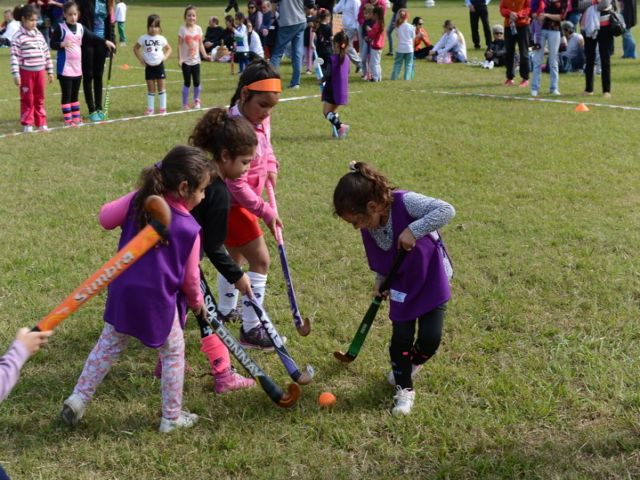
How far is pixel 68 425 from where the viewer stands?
3.39 metres

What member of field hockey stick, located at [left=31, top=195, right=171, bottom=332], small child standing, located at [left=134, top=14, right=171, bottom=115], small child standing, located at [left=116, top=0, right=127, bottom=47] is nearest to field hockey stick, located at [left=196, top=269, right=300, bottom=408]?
field hockey stick, located at [left=31, top=195, right=171, bottom=332]

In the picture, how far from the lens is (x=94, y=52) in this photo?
10641 millimetres

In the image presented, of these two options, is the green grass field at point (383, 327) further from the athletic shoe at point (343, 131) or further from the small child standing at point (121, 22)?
the small child standing at point (121, 22)

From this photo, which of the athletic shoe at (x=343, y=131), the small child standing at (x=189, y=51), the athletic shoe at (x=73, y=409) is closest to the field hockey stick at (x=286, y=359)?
the athletic shoe at (x=73, y=409)

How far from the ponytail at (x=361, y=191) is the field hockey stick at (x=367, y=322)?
0.28 metres

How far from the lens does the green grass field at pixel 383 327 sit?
3.17m

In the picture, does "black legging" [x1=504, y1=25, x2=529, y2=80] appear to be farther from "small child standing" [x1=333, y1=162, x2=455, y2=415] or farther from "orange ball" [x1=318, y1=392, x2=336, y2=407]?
"orange ball" [x1=318, y1=392, x2=336, y2=407]

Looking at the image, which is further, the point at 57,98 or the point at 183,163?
the point at 57,98

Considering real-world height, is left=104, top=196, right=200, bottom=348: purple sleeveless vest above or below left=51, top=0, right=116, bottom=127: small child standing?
below

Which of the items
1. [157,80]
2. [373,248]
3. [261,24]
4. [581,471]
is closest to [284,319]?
[373,248]

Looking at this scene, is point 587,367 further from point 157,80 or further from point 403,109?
point 157,80

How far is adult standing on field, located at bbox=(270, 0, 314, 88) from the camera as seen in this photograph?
13.2 metres

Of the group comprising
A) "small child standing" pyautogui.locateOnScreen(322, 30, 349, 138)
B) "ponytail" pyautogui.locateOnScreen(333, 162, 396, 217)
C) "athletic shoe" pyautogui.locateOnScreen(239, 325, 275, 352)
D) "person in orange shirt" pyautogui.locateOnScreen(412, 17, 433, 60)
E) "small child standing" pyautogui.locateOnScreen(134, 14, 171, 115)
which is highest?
"person in orange shirt" pyautogui.locateOnScreen(412, 17, 433, 60)

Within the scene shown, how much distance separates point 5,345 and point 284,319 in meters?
1.66
